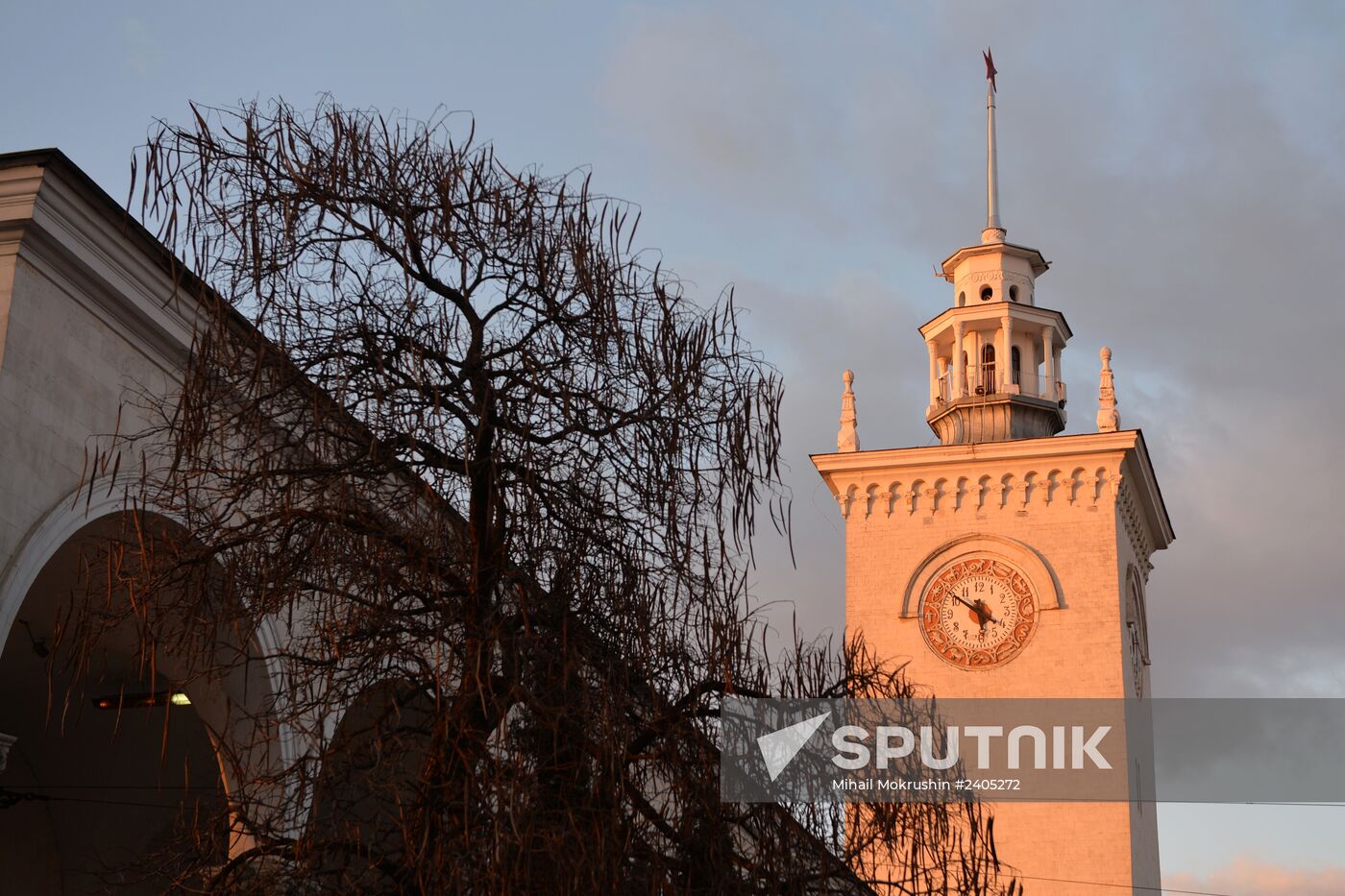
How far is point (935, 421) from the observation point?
35094 millimetres

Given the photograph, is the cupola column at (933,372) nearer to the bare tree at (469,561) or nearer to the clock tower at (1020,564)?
the clock tower at (1020,564)

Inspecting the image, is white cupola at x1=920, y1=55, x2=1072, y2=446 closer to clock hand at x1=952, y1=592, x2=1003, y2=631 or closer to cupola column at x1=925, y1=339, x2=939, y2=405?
cupola column at x1=925, y1=339, x2=939, y2=405

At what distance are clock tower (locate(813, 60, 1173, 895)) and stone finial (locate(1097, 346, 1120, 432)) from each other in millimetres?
38

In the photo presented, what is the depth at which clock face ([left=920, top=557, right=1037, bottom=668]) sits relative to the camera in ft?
104

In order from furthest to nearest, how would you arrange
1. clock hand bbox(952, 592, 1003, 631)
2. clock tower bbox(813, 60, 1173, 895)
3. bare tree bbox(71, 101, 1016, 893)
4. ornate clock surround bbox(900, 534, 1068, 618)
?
clock hand bbox(952, 592, 1003, 631) → ornate clock surround bbox(900, 534, 1068, 618) → clock tower bbox(813, 60, 1173, 895) → bare tree bbox(71, 101, 1016, 893)

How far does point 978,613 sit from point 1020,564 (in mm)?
1200

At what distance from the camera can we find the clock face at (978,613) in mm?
31594

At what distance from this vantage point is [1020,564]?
31.9 metres

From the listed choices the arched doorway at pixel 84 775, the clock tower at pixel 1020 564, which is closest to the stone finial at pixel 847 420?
the clock tower at pixel 1020 564

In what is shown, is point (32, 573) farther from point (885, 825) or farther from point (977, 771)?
point (977, 771)

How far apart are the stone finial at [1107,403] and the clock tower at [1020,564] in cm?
4

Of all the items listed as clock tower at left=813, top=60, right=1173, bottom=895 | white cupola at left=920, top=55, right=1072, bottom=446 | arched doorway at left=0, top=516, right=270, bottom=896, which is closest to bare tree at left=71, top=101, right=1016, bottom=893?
arched doorway at left=0, top=516, right=270, bottom=896

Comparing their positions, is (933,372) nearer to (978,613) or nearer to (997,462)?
(997,462)

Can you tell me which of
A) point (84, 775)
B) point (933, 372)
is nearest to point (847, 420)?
point (933, 372)
